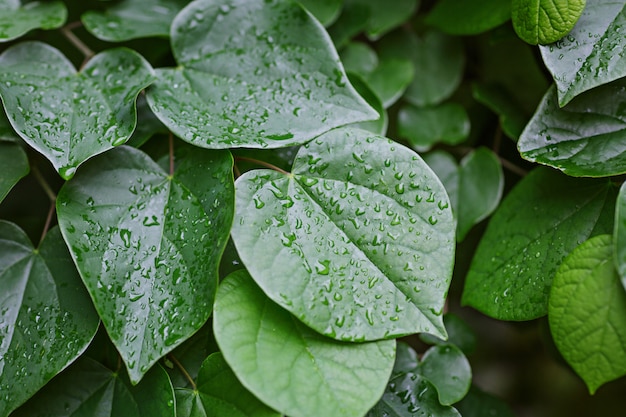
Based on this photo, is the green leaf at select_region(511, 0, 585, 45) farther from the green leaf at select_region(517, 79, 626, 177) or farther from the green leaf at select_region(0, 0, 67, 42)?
the green leaf at select_region(0, 0, 67, 42)

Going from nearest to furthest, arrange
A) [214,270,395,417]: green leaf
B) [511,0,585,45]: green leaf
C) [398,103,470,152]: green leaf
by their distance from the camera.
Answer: [214,270,395,417]: green leaf → [511,0,585,45]: green leaf → [398,103,470,152]: green leaf

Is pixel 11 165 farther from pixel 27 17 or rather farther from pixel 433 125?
pixel 433 125

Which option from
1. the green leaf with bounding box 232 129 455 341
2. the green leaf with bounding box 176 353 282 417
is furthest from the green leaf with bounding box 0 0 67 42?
the green leaf with bounding box 176 353 282 417

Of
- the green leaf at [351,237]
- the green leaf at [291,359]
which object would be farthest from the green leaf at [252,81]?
the green leaf at [291,359]

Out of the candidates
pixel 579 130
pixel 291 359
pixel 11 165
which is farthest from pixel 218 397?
pixel 579 130

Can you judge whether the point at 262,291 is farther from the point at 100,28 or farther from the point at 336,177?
the point at 100,28

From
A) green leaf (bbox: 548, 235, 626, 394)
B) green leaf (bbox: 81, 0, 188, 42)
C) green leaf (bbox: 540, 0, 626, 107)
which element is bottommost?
green leaf (bbox: 548, 235, 626, 394)

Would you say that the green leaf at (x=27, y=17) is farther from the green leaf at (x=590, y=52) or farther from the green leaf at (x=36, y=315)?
the green leaf at (x=590, y=52)
